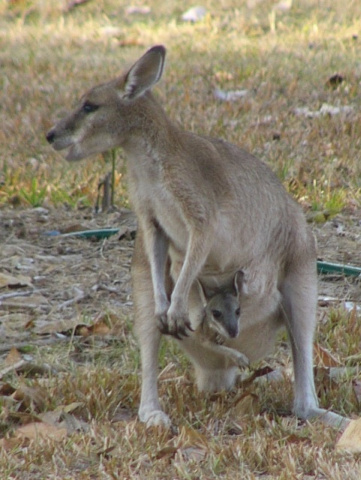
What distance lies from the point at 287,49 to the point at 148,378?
6684mm

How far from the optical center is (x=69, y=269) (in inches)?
190

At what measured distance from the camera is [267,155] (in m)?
6.73

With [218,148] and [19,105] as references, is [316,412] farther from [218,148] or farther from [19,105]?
[19,105]

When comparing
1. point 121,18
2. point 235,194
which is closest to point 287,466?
point 235,194

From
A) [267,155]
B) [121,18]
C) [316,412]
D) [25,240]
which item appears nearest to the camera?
[316,412]

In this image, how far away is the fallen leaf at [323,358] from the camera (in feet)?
12.3

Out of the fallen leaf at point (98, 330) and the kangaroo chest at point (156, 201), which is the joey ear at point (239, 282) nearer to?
the kangaroo chest at point (156, 201)

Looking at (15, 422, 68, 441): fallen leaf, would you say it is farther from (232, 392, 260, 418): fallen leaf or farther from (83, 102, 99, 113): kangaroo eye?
(83, 102, 99, 113): kangaroo eye

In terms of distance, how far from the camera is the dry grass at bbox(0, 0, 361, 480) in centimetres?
285

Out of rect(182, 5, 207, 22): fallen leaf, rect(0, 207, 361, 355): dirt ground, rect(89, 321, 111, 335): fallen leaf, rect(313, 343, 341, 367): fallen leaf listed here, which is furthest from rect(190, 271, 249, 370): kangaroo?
rect(182, 5, 207, 22): fallen leaf

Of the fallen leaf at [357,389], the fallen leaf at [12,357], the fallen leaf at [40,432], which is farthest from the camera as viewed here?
the fallen leaf at [12,357]

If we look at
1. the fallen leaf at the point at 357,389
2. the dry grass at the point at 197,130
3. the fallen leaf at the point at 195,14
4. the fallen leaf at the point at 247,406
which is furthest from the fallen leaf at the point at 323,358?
the fallen leaf at the point at 195,14

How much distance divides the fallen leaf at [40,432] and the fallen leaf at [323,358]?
1157mm

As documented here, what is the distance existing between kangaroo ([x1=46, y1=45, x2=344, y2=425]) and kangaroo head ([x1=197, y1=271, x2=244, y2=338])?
0.14 ft
